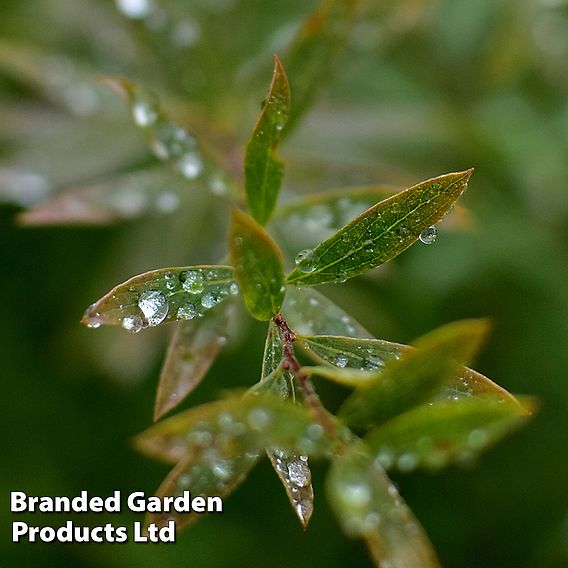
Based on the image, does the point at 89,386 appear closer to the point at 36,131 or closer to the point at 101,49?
the point at 36,131

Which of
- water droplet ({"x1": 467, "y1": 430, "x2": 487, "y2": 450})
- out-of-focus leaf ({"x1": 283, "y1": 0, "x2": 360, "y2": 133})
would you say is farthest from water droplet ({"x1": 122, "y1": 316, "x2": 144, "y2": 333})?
out-of-focus leaf ({"x1": 283, "y1": 0, "x2": 360, "y2": 133})

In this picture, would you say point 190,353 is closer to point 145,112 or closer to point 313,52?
point 145,112

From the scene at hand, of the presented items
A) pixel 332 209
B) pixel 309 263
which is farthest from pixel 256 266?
pixel 332 209

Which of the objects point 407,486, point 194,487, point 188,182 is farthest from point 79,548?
point 194,487

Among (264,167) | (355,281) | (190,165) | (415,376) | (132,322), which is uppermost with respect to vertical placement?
(355,281)

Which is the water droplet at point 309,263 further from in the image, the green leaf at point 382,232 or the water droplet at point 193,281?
the water droplet at point 193,281

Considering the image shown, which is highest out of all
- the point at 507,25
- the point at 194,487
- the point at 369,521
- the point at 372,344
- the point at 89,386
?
the point at 507,25

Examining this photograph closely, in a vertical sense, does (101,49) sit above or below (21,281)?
above

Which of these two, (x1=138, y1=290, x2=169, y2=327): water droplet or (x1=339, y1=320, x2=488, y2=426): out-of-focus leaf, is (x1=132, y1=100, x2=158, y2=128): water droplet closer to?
(x1=138, y1=290, x2=169, y2=327): water droplet

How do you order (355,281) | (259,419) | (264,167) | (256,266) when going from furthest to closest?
(355,281)
(264,167)
(256,266)
(259,419)
